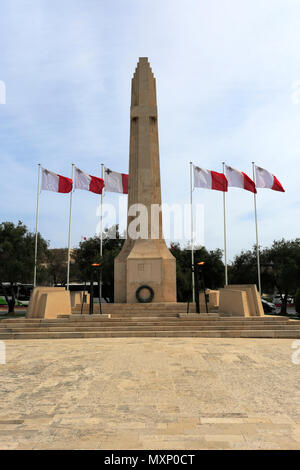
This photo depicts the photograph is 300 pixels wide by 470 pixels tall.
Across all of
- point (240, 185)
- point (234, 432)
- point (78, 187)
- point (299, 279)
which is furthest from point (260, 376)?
point (299, 279)

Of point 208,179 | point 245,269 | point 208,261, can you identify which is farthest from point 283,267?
point 208,179

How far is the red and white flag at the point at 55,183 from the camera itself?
22.3 metres

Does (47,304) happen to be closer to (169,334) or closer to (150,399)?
(169,334)

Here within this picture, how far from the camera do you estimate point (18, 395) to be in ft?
18.0

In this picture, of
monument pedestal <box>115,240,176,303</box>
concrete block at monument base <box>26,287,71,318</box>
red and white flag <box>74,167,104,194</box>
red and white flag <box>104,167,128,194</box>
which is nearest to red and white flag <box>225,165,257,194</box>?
monument pedestal <box>115,240,176,303</box>

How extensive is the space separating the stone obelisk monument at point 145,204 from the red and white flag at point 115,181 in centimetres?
145

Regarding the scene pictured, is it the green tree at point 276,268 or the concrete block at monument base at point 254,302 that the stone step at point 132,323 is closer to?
the concrete block at monument base at point 254,302

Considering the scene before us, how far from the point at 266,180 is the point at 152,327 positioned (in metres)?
13.5

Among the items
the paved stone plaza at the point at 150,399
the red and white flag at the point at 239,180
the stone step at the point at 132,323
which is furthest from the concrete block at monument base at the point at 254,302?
the red and white flag at the point at 239,180

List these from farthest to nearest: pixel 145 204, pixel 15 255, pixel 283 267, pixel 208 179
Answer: pixel 283 267
pixel 15 255
pixel 208 179
pixel 145 204

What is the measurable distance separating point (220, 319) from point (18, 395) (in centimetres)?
894

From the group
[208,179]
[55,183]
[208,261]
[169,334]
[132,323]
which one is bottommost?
[169,334]

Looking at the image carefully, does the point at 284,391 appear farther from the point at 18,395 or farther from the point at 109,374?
the point at 18,395

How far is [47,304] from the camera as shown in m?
14.7
